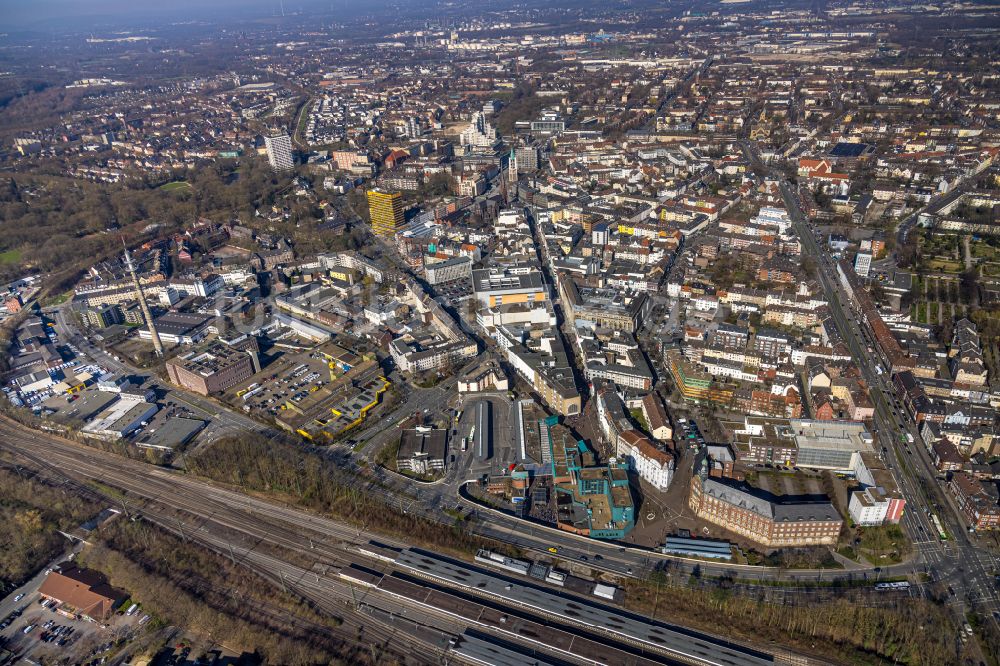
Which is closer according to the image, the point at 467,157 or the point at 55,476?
the point at 55,476

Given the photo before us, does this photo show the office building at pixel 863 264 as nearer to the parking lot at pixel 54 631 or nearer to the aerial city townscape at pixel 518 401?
the aerial city townscape at pixel 518 401

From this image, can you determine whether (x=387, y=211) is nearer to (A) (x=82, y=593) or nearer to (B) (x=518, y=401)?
(B) (x=518, y=401)

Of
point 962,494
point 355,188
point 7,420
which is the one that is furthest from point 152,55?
point 962,494

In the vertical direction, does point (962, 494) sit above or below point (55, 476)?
above

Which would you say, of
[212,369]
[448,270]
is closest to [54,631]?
[212,369]

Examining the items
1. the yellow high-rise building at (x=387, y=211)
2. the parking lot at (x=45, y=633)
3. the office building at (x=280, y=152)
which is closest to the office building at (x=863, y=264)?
the yellow high-rise building at (x=387, y=211)

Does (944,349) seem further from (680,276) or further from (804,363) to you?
(680,276)
